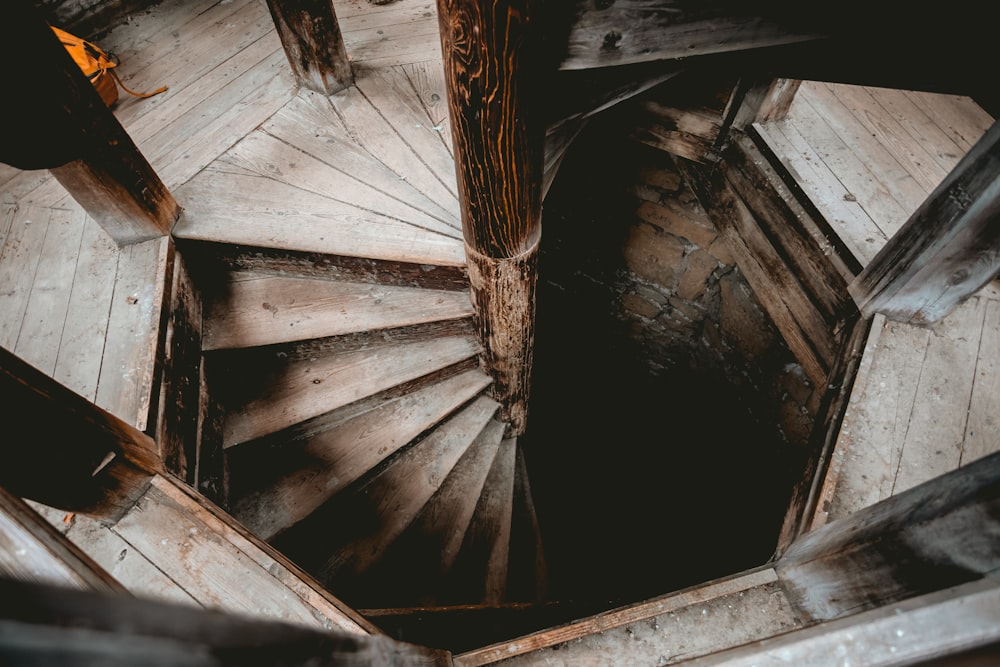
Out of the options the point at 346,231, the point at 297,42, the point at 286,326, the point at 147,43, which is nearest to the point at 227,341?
the point at 286,326

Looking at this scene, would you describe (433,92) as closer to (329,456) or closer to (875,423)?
(329,456)

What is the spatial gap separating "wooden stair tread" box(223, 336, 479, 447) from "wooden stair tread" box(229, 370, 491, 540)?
150mm

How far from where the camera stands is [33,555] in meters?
0.78

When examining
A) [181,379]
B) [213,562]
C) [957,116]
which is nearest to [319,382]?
[181,379]

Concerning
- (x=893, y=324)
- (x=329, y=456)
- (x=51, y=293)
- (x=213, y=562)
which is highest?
(x=51, y=293)

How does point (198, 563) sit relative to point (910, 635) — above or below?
above

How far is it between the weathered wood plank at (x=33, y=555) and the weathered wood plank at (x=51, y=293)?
1.27 m

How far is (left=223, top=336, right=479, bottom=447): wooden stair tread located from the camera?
232 centimetres

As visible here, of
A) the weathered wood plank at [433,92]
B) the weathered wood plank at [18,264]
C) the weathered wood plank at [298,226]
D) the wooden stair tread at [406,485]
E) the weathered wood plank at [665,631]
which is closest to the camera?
the weathered wood plank at [665,631]

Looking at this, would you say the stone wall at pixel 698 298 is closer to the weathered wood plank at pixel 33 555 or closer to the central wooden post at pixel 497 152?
the central wooden post at pixel 497 152

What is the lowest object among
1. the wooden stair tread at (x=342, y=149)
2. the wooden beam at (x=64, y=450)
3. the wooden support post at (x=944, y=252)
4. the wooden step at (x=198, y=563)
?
the wooden step at (x=198, y=563)

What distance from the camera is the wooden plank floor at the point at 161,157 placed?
6.14 feet

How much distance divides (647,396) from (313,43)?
3616mm

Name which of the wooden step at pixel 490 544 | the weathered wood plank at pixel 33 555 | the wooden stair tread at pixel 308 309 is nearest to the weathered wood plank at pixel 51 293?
the wooden stair tread at pixel 308 309
